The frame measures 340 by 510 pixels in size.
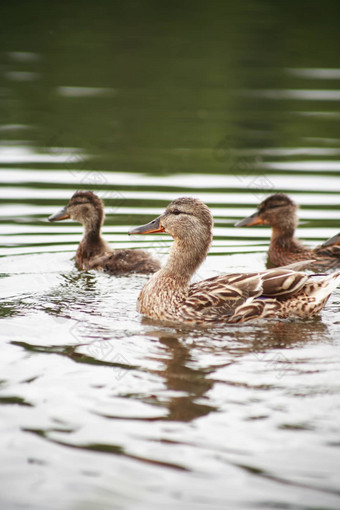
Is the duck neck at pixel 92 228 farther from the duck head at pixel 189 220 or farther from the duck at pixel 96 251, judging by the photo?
the duck head at pixel 189 220

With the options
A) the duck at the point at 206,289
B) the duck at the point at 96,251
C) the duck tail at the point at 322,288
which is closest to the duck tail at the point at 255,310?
the duck at the point at 206,289

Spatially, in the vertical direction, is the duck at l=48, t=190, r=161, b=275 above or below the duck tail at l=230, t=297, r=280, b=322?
above

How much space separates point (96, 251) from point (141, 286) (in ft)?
3.13

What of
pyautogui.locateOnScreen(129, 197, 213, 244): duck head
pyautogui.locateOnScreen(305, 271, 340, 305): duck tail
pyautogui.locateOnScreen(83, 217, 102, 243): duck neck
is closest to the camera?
pyautogui.locateOnScreen(305, 271, 340, 305): duck tail

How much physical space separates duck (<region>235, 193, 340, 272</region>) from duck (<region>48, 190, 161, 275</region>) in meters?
1.52

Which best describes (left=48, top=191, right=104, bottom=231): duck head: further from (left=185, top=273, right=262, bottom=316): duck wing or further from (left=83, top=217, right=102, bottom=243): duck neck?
(left=185, top=273, right=262, bottom=316): duck wing

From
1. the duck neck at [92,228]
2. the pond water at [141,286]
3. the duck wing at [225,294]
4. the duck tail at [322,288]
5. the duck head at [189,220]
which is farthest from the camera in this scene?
the duck neck at [92,228]

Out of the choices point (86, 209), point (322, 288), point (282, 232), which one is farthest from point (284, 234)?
point (322, 288)

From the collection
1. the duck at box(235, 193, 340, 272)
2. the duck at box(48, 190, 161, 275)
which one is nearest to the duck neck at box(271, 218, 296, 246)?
the duck at box(235, 193, 340, 272)

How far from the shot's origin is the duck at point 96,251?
26.0ft

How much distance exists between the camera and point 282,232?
902 cm

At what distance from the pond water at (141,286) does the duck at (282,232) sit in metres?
0.22

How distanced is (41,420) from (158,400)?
2.30 ft

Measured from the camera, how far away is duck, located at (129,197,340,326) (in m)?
6.30
